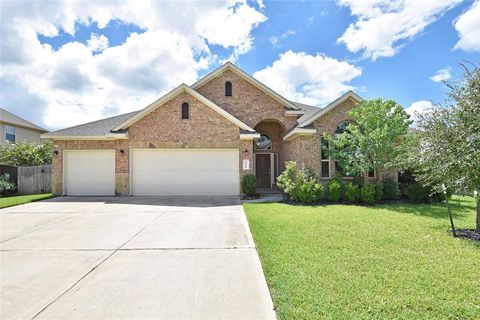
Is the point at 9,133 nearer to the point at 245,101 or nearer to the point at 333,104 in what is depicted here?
the point at 245,101

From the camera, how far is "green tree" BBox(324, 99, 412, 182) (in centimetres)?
1082

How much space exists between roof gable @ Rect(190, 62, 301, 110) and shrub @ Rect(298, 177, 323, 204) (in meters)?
6.37

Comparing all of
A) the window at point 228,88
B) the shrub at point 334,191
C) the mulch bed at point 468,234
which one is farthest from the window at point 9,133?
the mulch bed at point 468,234

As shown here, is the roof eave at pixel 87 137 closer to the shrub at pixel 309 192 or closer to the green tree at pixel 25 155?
the green tree at pixel 25 155

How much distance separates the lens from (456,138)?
6.36m

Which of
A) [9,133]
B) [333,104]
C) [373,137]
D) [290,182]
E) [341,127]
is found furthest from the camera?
[9,133]

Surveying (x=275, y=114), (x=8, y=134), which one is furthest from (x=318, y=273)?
(x=8, y=134)

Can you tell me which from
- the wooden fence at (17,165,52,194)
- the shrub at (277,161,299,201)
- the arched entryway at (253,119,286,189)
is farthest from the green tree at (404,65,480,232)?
the wooden fence at (17,165,52,194)

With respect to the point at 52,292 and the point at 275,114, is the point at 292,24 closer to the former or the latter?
the point at 275,114

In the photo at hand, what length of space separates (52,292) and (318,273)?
3850mm

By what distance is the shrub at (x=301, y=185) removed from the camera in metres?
11.0

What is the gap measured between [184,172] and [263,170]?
5804 mm

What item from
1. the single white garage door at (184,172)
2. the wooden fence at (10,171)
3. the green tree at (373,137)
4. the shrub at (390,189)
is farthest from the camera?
the wooden fence at (10,171)

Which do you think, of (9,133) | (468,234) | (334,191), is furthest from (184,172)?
(9,133)
